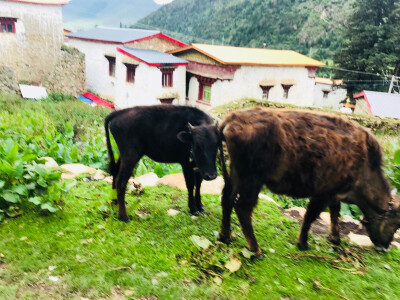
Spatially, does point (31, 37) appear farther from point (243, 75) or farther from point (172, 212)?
point (172, 212)

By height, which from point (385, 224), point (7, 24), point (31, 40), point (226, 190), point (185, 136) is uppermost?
point (7, 24)

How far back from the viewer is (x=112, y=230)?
4.22m

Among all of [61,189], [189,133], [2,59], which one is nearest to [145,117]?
[189,133]

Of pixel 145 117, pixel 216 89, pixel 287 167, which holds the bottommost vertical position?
pixel 216 89

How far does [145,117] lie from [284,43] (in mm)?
45073

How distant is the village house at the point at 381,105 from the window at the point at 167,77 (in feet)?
40.9

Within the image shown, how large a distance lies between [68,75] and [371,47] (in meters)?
24.8

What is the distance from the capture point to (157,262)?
3.68 metres

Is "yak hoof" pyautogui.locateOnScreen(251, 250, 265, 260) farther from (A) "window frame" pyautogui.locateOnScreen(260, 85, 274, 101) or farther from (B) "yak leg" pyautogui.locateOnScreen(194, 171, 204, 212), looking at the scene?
(A) "window frame" pyautogui.locateOnScreen(260, 85, 274, 101)

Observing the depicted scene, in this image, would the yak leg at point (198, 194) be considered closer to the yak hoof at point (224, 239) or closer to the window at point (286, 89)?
the yak hoof at point (224, 239)

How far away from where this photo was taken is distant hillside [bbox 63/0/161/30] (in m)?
154

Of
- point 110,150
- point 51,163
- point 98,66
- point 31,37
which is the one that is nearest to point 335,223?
point 110,150

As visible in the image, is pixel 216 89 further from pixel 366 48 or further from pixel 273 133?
pixel 273 133

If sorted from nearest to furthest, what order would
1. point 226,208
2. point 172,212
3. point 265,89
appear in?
1. point 226,208
2. point 172,212
3. point 265,89
